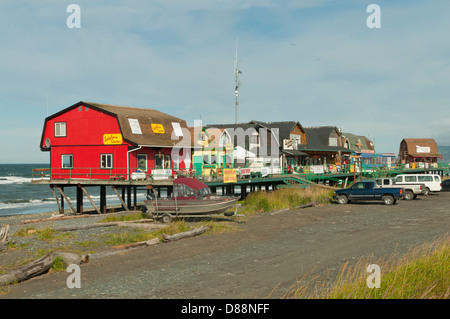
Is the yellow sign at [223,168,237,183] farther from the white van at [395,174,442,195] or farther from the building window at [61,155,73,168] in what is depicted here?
the white van at [395,174,442,195]

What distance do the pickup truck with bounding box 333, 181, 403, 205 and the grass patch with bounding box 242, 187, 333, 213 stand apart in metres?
1.51

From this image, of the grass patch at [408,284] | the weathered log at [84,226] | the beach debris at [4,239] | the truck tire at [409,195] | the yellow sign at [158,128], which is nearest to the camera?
the grass patch at [408,284]

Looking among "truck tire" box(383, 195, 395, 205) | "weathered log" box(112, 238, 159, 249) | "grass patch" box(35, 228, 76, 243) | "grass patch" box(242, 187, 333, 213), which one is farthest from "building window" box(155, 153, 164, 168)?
"weathered log" box(112, 238, 159, 249)

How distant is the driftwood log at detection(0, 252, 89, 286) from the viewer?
38.5ft

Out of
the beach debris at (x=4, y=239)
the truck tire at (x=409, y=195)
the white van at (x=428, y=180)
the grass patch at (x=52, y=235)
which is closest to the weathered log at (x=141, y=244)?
the grass patch at (x=52, y=235)

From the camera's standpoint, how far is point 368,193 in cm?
3359

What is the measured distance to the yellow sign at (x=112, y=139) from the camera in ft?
115

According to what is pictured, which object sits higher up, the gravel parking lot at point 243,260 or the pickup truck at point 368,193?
the pickup truck at point 368,193

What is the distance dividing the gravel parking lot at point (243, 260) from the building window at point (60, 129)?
21.1 m

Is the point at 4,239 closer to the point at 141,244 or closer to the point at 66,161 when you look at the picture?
the point at 141,244

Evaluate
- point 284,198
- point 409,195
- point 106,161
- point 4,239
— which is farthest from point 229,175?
point 4,239

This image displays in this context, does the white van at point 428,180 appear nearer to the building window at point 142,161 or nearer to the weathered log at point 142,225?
the building window at point 142,161

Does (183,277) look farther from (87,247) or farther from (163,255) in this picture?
(87,247)
